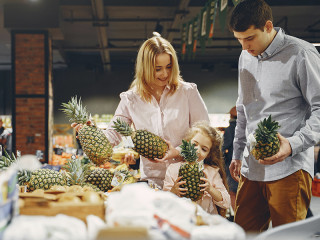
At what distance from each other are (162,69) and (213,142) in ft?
1.91

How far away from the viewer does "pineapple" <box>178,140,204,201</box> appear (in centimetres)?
166

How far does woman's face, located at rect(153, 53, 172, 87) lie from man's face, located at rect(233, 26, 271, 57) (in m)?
0.45

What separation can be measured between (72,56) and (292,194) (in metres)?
12.4

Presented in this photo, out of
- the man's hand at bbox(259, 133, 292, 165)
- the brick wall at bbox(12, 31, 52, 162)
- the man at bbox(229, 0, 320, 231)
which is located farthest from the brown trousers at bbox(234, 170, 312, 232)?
the brick wall at bbox(12, 31, 52, 162)

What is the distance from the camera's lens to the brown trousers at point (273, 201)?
185cm

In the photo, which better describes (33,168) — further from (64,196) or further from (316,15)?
(316,15)

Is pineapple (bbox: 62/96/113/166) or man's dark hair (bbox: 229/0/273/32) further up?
man's dark hair (bbox: 229/0/273/32)

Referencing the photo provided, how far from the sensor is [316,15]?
8.84 metres

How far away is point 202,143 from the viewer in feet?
6.82

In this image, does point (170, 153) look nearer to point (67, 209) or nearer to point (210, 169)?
point (210, 169)

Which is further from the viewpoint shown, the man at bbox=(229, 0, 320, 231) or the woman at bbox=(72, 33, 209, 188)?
the woman at bbox=(72, 33, 209, 188)

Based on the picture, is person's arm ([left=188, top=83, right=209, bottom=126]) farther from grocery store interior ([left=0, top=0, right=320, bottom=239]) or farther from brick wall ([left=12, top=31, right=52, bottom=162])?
brick wall ([left=12, top=31, right=52, bottom=162])

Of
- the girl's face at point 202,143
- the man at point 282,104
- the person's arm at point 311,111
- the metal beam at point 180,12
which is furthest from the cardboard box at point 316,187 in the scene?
the person's arm at point 311,111

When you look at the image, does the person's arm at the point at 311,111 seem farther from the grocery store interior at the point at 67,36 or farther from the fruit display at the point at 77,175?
the grocery store interior at the point at 67,36
